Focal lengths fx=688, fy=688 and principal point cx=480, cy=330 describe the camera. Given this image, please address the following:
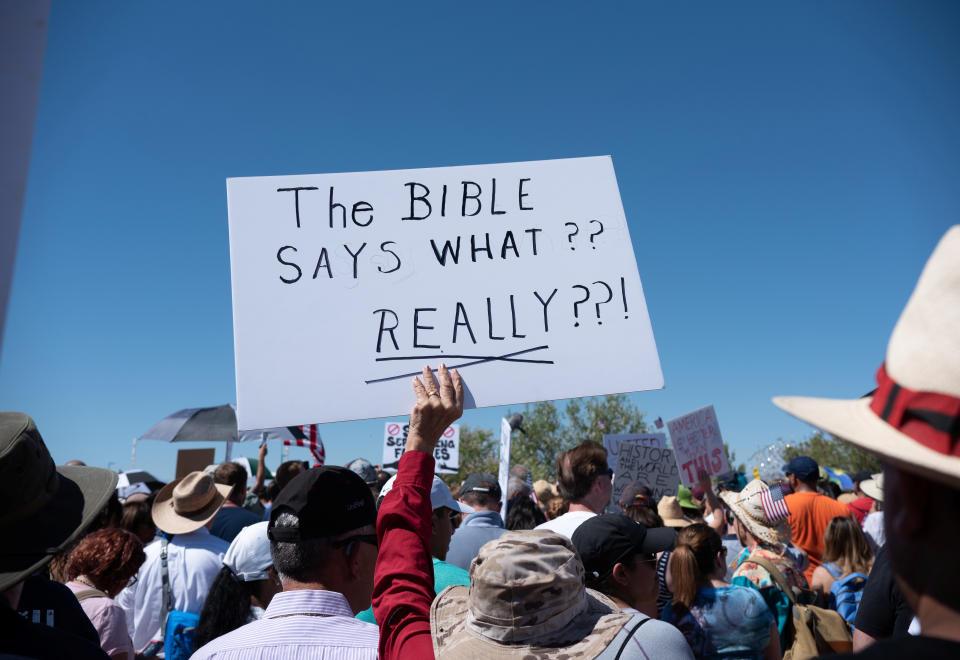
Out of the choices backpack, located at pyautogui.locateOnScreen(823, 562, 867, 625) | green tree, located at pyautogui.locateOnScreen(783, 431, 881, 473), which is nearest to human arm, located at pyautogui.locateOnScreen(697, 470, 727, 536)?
backpack, located at pyautogui.locateOnScreen(823, 562, 867, 625)

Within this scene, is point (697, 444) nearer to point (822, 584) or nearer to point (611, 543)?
point (822, 584)

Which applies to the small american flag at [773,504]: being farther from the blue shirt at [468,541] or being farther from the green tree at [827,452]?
the green tree at [827,452]

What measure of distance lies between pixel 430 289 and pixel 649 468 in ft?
18.6

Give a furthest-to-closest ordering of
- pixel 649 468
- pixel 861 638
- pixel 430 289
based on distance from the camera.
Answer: pixel 649 468 < pixel 861 638 < pixel 430 289

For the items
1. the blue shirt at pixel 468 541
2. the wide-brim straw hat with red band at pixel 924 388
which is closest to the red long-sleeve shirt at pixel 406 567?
the wide-brim straw hat with red band at pixel 924 388

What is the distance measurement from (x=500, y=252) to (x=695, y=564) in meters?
2.10

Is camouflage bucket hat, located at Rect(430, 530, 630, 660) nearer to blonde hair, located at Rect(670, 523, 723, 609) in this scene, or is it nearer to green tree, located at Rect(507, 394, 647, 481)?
blonde hair, located at Rect(670, 523, 723, 609)

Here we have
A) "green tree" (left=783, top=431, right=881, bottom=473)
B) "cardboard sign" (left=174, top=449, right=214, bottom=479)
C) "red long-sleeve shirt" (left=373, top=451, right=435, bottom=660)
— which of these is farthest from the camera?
"green tree" (left=783, top=431, right=881, bottom=473)

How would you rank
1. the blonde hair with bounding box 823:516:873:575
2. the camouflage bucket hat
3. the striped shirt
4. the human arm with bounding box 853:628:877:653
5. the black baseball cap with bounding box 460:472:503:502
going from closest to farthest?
1. the camouflage bucket hat
2. the striped shirt
3. the human arm with bounding box 853:628:877:653
4. the blonde hair with bounding box 823:516:873:575
5. the black baseball cap with bounding box 460:472:503:502

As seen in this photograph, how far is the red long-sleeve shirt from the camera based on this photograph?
1842mm

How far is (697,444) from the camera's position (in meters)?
8.12

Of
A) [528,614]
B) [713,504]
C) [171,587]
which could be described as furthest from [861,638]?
[713,504]

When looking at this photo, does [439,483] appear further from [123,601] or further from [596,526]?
[123,601]

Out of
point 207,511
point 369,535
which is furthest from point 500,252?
point 207,511
